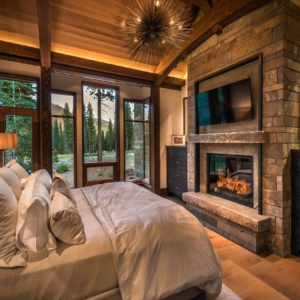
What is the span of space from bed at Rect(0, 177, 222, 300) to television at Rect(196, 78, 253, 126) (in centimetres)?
183

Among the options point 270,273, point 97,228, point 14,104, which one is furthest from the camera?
point 14,104

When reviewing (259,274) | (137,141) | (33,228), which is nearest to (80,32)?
(137,141)

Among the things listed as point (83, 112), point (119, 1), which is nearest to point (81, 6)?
point (119, 1)

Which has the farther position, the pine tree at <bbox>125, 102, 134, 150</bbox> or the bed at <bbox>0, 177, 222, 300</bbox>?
the pine tree at <bbox>125, 102, 134, 150</bbox>

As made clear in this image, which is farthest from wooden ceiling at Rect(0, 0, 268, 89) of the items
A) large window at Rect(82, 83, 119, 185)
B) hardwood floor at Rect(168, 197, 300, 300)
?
hardwood floor at Rect(168, 197, 300, 300)

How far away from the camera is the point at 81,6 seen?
10.3ft

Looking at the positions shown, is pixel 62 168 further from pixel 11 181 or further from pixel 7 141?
pixel 11 181

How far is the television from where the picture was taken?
2738 mm

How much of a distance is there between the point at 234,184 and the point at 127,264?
239 cm

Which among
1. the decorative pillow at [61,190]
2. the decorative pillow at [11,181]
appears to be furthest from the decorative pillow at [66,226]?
the decorative pillow at [11,181]

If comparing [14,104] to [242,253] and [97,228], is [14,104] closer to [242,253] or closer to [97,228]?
[97,228]

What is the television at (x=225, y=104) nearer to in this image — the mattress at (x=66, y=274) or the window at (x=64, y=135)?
the mattress at (x=66, y=274)

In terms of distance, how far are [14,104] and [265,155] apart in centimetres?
487

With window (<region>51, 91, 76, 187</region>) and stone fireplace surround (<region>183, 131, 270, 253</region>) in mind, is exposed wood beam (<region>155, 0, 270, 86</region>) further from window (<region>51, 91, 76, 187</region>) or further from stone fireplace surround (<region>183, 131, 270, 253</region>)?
window (<region>51, 91, 76, 187</region>)
